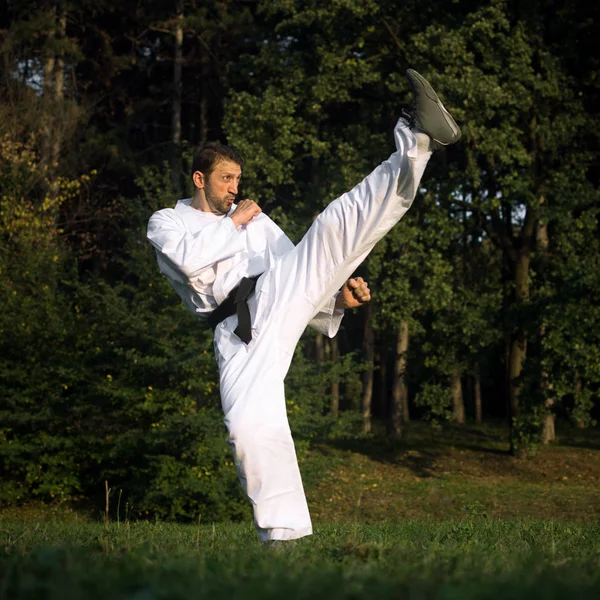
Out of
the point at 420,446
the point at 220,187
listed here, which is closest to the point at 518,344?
the point at 420,446

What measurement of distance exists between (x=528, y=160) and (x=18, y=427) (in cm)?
1178

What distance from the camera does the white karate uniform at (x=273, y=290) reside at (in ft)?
15.0

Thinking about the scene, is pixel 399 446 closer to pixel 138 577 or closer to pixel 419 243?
pixel 419 243

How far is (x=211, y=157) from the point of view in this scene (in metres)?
5.71

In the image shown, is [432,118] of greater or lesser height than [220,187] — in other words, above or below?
above

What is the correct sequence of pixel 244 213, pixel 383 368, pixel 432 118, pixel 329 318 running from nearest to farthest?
pixel 432 118, pixel 244 213, pixel 329 318, pixel 383 368

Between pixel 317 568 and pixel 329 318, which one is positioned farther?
pixel 329 318

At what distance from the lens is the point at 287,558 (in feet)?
10.7

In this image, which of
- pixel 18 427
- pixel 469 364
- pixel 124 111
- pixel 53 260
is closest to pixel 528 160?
pixel 469 364

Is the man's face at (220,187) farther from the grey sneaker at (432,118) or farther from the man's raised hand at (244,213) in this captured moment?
the grey sneaker at (432,118)

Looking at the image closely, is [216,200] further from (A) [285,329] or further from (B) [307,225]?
(B) [307,225]

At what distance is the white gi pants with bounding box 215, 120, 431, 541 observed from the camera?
4570 mm

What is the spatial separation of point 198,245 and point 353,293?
1.13 m

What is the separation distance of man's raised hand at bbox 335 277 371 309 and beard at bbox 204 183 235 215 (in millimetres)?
1041
